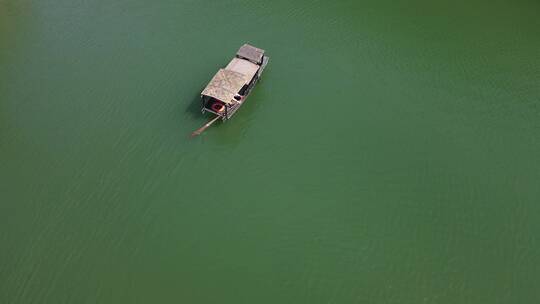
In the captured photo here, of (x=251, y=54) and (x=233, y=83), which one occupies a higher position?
(x=251, y=54)

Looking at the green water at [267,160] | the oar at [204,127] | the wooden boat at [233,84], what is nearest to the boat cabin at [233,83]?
the wooden boat at [233,84]

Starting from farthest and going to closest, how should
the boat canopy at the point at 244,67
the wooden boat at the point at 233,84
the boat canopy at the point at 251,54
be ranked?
the boat canopy at the point at 251,54, the boat canopy at the point at 244,67, the wooden boat at the point at 233,84

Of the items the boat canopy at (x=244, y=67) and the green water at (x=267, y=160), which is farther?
the boat canopy at (x=244, y=67)

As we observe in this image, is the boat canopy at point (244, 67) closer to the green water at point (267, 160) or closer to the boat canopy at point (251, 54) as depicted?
the boat canopy at point (251, 54)

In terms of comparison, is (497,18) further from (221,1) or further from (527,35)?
(221,1)

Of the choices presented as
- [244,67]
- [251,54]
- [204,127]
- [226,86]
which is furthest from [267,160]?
[251,54]

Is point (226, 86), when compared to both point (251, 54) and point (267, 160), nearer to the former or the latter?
point (251, 54)

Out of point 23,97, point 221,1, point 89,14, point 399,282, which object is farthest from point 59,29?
point 399,282

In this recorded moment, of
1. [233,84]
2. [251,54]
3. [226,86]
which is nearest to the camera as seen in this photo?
[226,86]
